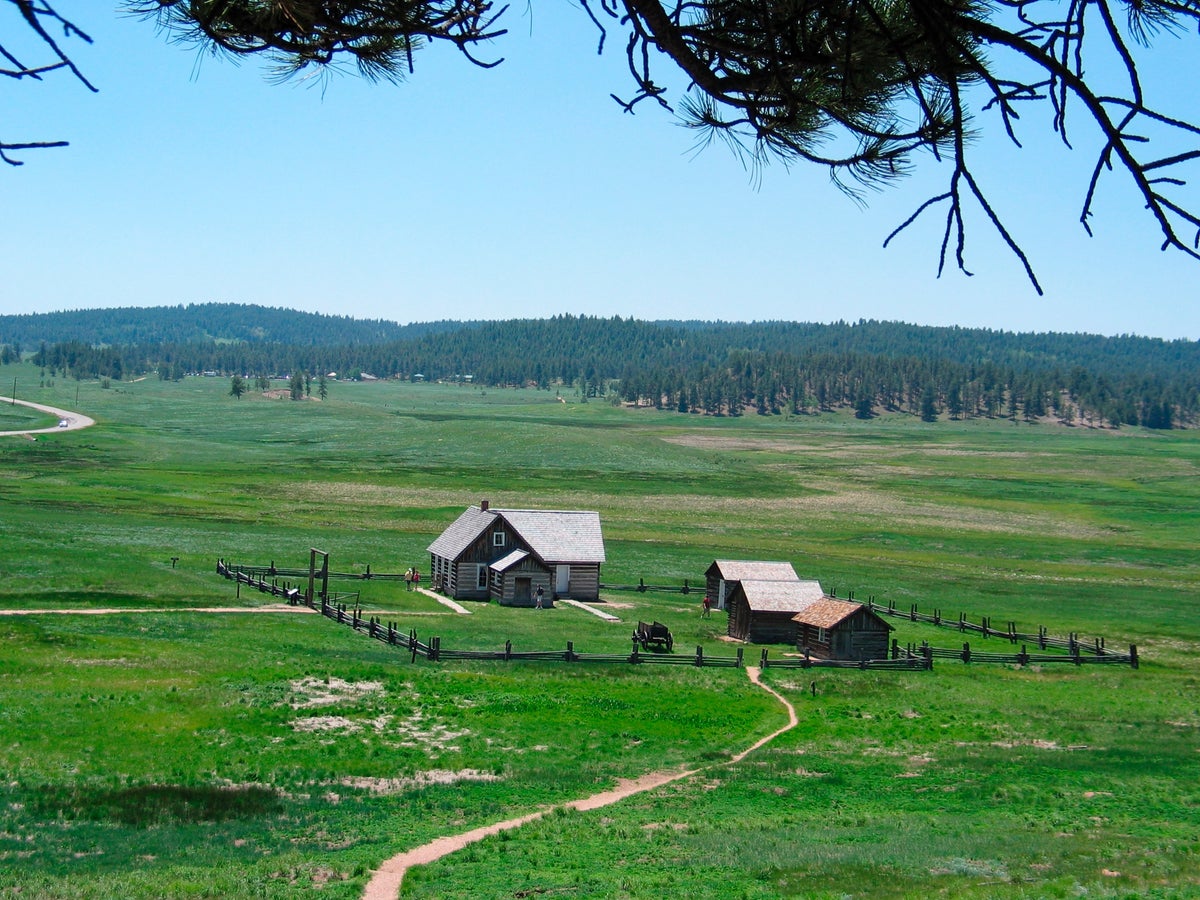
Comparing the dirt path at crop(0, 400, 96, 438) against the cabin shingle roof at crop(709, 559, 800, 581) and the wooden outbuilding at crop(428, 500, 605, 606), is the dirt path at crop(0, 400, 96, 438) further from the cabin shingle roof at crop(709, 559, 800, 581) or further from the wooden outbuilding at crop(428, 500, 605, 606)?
the cabin shingle roof at crop(709, 559, 800, 581)

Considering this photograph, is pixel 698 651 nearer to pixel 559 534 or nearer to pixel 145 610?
pixel 559 534

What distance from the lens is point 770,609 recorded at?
50.2m

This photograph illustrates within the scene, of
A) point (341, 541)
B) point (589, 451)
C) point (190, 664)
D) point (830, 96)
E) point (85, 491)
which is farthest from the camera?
point (589, 451)

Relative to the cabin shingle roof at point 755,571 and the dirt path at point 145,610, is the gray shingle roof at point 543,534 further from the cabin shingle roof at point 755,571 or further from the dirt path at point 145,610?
the dirt path at point 145,610

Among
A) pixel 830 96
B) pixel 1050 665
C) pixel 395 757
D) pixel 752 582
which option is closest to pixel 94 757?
pixel 395 757

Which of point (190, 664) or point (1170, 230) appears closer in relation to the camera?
point (1170, 230)

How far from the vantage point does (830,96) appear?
6309 millimetres

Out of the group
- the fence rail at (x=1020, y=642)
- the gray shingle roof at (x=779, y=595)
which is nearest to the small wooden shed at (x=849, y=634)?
the fence rail at (x=1020, y=642)

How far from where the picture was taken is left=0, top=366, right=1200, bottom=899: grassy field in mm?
20281

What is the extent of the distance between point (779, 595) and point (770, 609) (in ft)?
3.53

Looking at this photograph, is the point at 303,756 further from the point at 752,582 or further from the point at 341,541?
the point at 341,541

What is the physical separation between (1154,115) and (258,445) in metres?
148

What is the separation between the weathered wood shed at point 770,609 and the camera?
50.3 m

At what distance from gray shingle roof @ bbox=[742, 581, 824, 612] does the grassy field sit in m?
3.14
